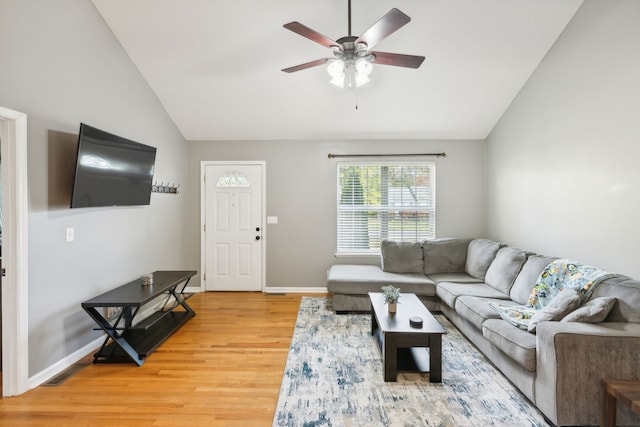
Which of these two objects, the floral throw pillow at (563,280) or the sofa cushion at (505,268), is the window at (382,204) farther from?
the floral throw pillow at (563,280)

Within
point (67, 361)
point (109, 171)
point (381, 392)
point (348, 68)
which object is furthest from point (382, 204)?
point (67, 361)

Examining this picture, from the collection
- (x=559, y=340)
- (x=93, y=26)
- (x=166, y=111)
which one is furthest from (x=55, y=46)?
(x=559, y=340)

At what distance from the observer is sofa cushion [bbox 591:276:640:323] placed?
2080 mm

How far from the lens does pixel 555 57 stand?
10.6 feet

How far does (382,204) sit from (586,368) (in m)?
3.25

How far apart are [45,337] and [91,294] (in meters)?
0.52

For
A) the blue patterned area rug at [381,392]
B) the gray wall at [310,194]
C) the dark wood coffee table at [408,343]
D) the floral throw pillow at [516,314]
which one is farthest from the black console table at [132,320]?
the floral throw pillow at [516,314]

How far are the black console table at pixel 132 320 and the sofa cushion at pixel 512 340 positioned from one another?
9.46ft

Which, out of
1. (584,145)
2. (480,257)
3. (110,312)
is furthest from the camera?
(480,257)

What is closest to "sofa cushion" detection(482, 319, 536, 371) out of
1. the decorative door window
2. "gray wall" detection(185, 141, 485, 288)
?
"gray wall" detection(185, 141, 485, 288)

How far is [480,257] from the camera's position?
13.2 ft

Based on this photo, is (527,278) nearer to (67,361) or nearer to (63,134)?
(67,361)

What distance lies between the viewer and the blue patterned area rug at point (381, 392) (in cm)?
204

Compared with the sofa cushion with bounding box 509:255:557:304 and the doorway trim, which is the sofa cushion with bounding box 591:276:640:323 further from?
the doorway trim
